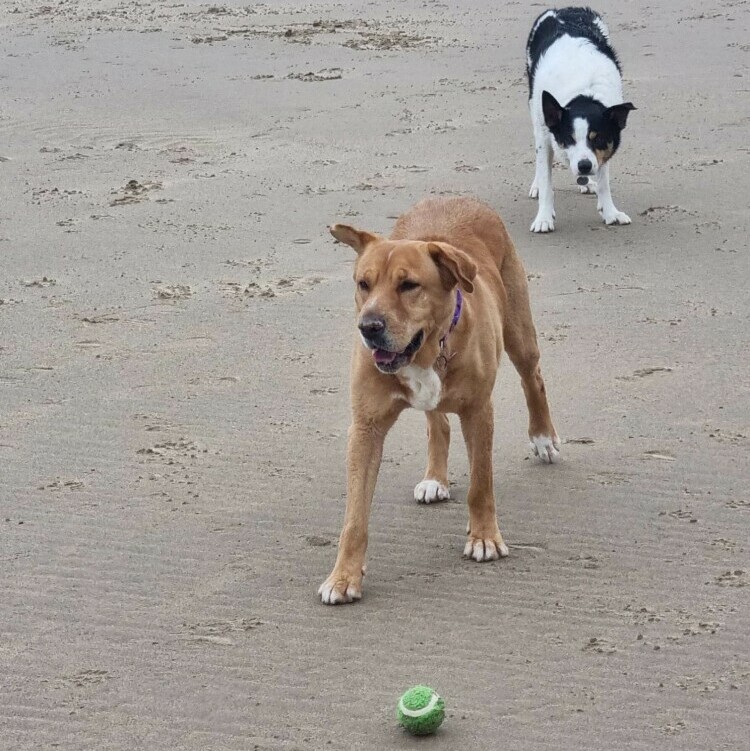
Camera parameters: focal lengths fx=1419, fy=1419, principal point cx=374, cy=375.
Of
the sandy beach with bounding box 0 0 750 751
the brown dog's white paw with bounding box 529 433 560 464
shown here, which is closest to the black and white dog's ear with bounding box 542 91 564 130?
the sandy beach with bounding box 0 0 750 751

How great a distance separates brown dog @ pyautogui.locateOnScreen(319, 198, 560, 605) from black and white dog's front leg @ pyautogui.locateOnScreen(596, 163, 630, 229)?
4.41 m

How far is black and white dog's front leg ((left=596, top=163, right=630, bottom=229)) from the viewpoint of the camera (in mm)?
10180

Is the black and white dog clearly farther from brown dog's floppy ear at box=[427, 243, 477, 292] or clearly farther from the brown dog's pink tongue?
the brown dog's pink tongue

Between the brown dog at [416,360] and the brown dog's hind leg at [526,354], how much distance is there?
0.34m

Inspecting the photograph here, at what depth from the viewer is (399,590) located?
17.6 ft

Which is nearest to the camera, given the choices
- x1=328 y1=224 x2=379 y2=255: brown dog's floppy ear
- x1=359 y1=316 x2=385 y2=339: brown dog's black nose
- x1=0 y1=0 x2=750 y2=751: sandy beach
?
x1=0 y1=0 x2=750 y2=751: sandy beach

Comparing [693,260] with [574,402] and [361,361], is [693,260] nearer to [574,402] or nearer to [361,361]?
[574,402]

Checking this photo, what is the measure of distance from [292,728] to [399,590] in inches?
42.0

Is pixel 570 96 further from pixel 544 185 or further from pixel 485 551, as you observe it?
pixel 485 551

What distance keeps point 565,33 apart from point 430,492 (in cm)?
598

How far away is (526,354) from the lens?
20.9 ft

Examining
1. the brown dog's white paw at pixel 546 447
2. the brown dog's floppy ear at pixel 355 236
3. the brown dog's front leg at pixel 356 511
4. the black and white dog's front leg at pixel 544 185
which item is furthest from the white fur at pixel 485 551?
the black and white dog's front leg at pixel 544 185

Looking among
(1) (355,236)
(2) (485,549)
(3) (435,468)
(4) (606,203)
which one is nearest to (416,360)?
(1) (355,236)

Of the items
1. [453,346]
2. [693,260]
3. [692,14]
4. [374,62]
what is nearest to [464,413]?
[453,346]
